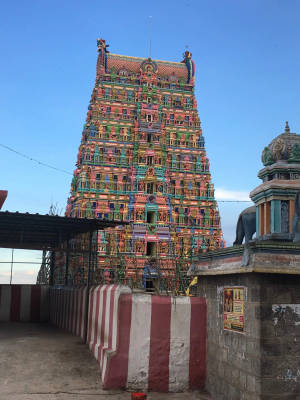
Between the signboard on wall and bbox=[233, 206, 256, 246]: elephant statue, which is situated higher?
bbox=[233, 206, 256, 246]: elephant statue

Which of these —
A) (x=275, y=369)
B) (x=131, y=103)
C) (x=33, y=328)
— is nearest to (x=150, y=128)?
(x=131, y=103)

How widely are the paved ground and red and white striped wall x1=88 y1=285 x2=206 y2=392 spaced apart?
34 cm

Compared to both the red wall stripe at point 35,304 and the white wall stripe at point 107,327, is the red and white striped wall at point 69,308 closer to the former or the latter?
the red wall stripe at point 35,304

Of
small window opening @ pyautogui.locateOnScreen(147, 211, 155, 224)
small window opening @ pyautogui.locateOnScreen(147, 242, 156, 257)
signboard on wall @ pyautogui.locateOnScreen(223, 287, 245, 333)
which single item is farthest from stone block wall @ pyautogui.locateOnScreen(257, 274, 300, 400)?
small window opening @ pyautogui.locateOnScreen(147, 211, 155, 224)

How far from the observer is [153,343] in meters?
10.6

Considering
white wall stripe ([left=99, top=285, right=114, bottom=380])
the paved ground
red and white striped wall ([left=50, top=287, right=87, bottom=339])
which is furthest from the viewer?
red and white striped wall ([left=50, top=287, right=87, bottom=339])

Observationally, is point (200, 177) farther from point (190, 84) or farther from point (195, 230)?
point (190, 84)

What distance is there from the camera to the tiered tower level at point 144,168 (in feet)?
139

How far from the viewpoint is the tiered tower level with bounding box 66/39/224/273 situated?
42.3 metres

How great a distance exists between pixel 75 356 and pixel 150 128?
3587 centimetres

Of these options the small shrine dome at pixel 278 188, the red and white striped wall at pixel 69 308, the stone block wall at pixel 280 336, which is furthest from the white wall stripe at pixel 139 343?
the red and white striped wall at pixel 69 308

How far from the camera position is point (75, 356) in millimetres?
11992

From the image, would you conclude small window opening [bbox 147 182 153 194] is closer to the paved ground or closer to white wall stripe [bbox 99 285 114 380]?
the paved ground

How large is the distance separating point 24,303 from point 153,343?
9939mm
